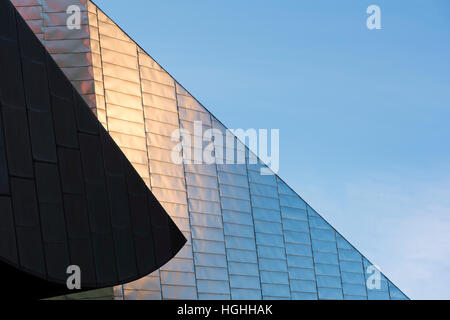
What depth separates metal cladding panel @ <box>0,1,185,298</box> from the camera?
52.6 feet

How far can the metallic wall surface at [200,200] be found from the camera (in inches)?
1144

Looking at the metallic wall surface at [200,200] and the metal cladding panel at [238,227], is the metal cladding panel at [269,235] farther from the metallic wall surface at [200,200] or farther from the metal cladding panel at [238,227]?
the metal cladding panel at [238,227]

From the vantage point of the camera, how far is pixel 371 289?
109ft

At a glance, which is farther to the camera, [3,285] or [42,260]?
[3,285]

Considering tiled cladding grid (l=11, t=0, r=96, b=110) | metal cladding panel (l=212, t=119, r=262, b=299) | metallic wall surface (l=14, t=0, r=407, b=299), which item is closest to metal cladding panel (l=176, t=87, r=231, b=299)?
metallic wall surface (l=14, t=0, r=407, b=299)

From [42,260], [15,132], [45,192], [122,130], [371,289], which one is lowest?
[371,289]

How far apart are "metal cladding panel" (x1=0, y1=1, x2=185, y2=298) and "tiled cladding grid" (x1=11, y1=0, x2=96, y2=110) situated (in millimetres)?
11116

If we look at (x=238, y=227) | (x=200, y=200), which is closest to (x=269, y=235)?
(x=238, y=227)

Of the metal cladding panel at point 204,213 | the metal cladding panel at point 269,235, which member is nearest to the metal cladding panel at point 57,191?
the metal cladding panel at point 204,213

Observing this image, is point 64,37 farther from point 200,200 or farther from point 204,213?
point 204,213
